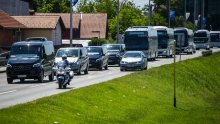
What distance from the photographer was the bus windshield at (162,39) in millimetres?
78000

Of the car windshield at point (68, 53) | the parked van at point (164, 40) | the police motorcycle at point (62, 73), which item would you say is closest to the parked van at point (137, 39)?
the parked van at point (164, 40)

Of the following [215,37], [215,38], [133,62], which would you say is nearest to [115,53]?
[133,62]

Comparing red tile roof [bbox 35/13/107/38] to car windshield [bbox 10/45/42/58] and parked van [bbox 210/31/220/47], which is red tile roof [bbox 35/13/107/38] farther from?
car windshield [bbox 10/45/42/58]

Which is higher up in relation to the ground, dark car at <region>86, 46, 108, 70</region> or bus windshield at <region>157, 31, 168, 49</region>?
bus windshield at <region>157, 31, 168, 49</region>

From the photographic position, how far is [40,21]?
84.8 metres

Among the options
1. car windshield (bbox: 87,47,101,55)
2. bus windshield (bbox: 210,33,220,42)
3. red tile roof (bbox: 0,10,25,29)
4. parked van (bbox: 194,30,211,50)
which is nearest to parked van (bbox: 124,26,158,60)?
car windshield (bbox: 87,47,101,55)

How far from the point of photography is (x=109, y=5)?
140750 mm

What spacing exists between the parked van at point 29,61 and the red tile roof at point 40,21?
4467 cm

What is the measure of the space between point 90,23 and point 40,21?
3370cm

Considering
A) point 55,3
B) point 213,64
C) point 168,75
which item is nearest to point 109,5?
point 55,3

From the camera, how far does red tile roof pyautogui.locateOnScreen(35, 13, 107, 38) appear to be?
380ft

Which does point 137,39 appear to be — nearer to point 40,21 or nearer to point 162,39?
point 162,39

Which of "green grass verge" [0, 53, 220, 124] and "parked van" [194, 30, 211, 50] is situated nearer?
"green grass verge" [0, 53, 220, 124]

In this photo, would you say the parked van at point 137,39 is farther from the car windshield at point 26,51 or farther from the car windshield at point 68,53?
the car windshield at point 26,51
